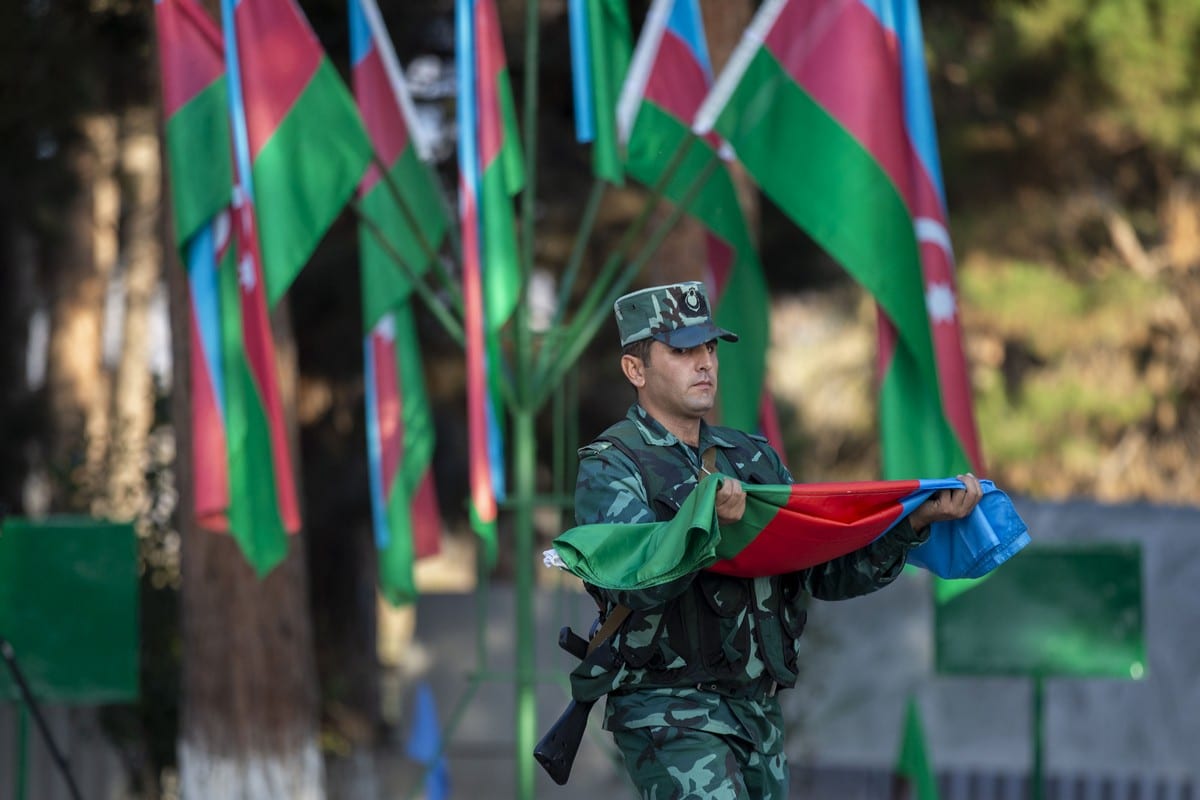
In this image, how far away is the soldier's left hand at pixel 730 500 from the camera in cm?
411

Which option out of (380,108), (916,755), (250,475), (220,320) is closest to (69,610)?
(250,475)

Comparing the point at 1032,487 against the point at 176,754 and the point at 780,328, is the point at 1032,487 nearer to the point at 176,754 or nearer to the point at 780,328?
the point at 780,328

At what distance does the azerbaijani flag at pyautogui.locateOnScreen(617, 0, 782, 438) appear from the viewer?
797 cm

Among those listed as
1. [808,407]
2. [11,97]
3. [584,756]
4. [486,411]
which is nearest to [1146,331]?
[808,407]

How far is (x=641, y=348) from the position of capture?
4734 mm

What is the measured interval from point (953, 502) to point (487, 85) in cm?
391

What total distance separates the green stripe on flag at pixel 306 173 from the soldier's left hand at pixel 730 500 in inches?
155

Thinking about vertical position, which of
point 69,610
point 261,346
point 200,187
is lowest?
point 69,610

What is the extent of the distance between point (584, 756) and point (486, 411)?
4859 millimetres

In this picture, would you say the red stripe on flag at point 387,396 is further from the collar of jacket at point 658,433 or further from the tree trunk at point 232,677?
the collar of jacket at point 658,433

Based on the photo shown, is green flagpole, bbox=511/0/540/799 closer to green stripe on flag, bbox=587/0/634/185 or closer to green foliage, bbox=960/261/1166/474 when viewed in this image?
green stripe on flag, bbox=587/0/634/185

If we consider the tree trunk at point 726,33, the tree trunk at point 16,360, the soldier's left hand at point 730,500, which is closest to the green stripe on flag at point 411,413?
the tree trunk at point 726,33

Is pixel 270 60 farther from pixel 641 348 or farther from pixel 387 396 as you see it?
pixel 641 348

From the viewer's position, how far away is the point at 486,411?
745cm
